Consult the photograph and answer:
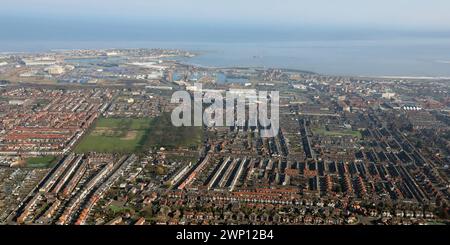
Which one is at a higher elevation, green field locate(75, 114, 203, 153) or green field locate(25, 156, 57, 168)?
green field locate(75, 114, 203, 153)

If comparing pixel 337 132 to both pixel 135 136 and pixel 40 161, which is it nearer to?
pixel 135 136

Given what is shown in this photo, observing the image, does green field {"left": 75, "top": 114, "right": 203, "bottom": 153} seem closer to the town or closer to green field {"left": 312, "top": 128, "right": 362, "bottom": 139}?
the town

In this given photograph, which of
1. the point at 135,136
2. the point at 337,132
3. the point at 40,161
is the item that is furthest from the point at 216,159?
the point at 337,132

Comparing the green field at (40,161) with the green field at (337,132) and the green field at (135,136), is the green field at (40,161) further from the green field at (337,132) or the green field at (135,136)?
A: the green field at (337,132)

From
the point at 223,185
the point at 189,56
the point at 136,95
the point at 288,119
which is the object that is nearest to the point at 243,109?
the point at 288,119

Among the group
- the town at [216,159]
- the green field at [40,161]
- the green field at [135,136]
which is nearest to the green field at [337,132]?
the town at [216,159]

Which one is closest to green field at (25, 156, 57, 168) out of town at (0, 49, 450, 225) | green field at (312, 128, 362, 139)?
town at (0, 49, 450, 225)
